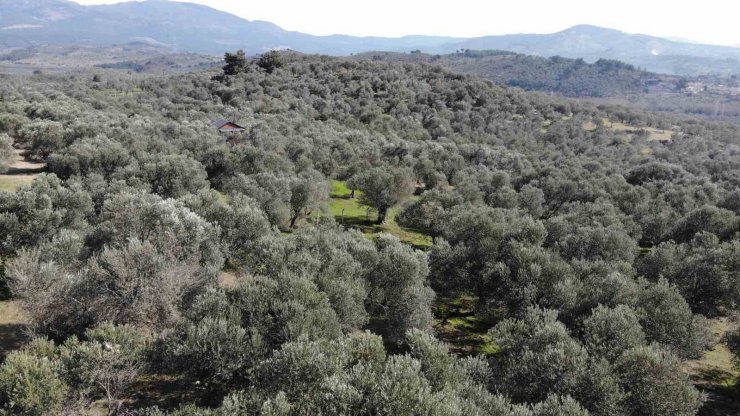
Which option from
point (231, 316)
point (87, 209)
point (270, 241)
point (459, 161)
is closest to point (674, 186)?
point (459, 161)

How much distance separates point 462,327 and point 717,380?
59.9 ft

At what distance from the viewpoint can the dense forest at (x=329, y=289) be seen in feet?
65.3

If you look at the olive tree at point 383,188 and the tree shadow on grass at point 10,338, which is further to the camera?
the olive tree at point 383,188

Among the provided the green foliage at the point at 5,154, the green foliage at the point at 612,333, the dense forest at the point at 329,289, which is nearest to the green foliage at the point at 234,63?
the dense forest at the point at 329,289

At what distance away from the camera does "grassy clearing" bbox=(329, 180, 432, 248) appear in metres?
59.7

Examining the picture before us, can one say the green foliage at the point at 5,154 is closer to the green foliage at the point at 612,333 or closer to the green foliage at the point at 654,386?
the green foliage at the point at 612,333

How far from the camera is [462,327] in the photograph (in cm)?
3759

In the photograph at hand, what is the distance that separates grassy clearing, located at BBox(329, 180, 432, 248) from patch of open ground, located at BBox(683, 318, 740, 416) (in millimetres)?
30160

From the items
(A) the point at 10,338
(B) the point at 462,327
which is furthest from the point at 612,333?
(A) the point at 10,338

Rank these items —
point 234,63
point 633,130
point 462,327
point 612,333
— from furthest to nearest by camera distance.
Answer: point 633,130 → point 234,63 → point 462,327 → point 612,333

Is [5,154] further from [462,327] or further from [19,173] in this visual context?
[462,327]

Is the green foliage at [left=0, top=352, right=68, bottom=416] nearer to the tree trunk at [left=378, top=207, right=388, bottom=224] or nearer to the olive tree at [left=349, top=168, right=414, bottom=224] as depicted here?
the olive tree at [left=349, top=168, right=414, bottom=224]

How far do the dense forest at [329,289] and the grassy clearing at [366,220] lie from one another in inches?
22.5

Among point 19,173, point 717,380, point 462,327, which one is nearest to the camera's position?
point 717,380
